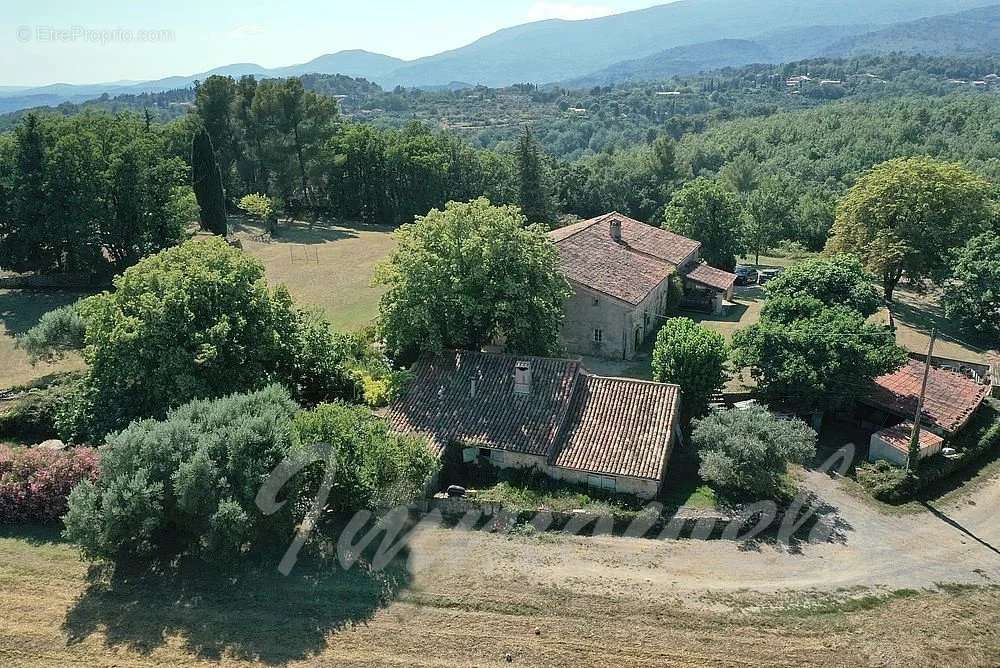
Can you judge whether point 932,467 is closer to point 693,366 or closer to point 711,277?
point 693,366

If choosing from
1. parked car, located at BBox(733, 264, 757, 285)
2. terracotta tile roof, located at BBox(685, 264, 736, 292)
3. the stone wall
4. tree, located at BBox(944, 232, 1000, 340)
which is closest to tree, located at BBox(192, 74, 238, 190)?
the stone wall

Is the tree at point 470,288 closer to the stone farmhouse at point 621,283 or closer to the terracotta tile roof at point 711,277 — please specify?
the stone farmhouse at point 621,283

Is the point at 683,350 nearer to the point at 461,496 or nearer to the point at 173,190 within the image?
the point at 461,496

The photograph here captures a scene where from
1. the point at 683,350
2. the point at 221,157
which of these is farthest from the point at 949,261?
the point at 221,157

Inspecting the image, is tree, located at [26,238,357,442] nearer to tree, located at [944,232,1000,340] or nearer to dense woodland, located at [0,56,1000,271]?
dense woodland, located at [0,56,1000,271]

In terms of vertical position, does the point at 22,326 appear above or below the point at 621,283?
below

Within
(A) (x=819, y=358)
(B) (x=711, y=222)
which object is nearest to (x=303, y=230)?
(B) (x=711, y=222)

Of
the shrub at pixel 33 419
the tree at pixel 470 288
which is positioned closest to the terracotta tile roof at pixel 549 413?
the tree at pixel 470 288
